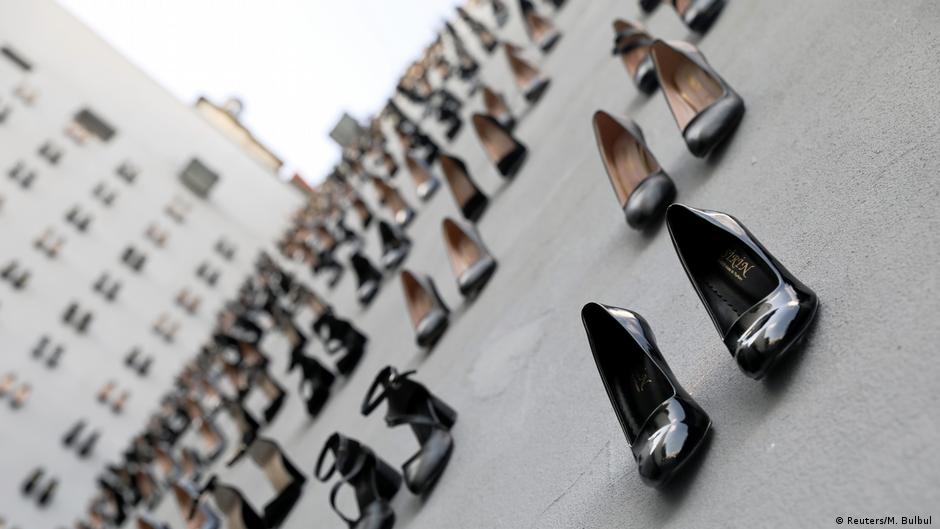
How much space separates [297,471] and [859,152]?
7.77 feet

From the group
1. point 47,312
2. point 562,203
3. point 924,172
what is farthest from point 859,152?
point 47,312

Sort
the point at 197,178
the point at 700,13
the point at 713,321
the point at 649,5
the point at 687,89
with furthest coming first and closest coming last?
the point at 197,178 < the point at 649,5 < the point at 700,13 < the point at 687,89 < the point at 713,321

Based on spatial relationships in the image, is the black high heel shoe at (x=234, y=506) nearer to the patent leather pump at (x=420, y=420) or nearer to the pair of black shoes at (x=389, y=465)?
the pair of black shoes at (x=389, y=465)

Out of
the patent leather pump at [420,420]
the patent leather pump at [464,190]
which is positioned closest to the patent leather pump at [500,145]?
the patent leather pump at [464,190]

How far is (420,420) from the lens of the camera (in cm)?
203

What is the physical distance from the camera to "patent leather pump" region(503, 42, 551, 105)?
181 inches

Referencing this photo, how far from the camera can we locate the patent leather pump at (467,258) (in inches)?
115

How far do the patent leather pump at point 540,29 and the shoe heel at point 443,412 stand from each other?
12.1 feet

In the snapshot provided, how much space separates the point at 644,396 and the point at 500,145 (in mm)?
2624

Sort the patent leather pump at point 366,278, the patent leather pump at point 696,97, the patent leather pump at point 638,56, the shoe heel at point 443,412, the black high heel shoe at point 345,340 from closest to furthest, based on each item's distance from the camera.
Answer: the patent leather pump at point 696,97, the shoe heel at point 443,412, the patent leather pump at point 638,56, the black high heel shoe at point 345,340, the patent leather pump at point 366,278

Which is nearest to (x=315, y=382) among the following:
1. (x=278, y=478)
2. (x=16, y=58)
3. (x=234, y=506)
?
(x=278, y=478)

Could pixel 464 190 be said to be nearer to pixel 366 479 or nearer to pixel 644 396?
pixel 366 479

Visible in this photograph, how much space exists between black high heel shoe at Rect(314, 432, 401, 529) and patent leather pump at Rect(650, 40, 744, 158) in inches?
45.0

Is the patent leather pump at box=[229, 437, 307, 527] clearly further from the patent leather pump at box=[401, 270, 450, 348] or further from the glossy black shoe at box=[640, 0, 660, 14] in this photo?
the glossy black shoe at box=[640, 0, 660, 14]
